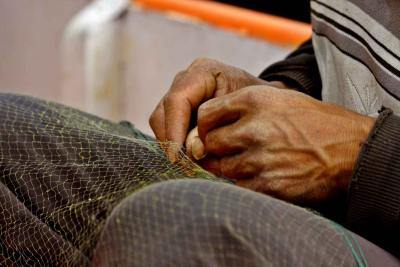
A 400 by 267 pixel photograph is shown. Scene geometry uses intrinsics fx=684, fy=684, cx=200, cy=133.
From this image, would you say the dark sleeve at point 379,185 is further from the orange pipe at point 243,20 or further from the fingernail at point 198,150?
the orange pipe at point 243,20

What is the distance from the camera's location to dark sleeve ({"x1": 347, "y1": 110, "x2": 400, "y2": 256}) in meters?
0.74

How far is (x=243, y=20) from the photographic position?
1854 millimetres

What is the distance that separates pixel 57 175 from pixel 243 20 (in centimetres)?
108

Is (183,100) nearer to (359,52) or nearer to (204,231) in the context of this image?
(359,52)

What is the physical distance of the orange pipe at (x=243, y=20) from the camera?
1.73 meters

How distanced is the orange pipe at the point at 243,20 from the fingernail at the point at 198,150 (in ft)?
2.88

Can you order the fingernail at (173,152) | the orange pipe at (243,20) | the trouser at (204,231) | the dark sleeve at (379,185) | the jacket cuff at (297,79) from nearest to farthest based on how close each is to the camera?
the trouser at (204,231) < the dark sleeve at (379,185) < the fingernail at (173,152) < the jacket cuff at (297,79) < the orange pipe at (243,20)

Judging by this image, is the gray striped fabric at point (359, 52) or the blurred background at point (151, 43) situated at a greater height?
the gray striped fabric at point (359, 52)

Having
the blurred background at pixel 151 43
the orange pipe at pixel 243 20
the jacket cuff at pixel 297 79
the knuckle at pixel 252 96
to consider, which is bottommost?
the blurred background at pixel 151 43

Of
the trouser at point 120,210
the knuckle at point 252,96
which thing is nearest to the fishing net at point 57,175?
the trouser at point 120,210

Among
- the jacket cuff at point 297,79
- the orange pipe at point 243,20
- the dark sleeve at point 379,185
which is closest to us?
the dark sleeve at point 379,185

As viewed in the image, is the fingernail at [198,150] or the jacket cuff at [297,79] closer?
the fingernail at [198,150]

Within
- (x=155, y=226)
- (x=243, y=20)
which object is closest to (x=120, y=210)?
(x=155, y=226)

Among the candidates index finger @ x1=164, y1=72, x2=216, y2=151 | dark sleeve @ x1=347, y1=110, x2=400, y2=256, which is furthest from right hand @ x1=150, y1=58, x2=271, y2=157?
dark sleeve @ x1=347, y1=110, x2=400, y2=256
